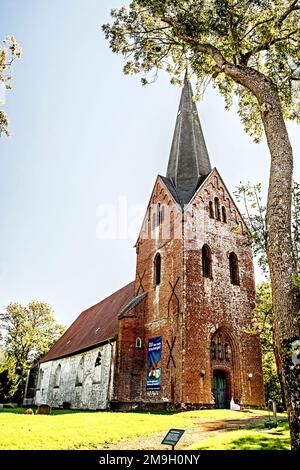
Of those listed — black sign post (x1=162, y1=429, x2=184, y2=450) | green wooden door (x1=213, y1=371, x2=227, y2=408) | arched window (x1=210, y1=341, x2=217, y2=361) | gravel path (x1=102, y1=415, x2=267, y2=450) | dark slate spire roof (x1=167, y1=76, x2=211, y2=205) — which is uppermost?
dark slate spire roof (x1=167, y1=76, x2=211, y2=205)

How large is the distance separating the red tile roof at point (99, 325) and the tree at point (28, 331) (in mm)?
11489

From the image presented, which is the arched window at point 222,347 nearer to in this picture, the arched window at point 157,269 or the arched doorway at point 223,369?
the arched doorway at point 223,369

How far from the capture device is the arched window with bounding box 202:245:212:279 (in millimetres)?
22188

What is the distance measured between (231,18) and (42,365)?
35.9 m

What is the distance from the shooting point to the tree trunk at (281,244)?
6359mm

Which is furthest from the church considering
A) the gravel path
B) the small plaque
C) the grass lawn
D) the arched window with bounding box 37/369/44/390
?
the small plaque

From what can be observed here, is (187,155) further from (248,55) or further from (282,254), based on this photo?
(282,254)

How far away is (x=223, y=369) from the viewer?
66.6 ft

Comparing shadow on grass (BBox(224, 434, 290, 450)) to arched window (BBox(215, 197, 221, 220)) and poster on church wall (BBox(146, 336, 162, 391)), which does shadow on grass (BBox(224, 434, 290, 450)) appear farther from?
arched window (BBox(215, 197, 221, 220))

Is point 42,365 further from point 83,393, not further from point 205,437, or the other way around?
point 205,437

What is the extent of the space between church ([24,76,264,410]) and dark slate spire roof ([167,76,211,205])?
0.08 metres

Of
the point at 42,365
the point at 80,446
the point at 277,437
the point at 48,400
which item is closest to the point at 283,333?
the point at 277,437

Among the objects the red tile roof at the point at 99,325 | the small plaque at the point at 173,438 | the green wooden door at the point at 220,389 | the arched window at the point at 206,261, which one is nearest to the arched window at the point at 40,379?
the red tile roof at the point at 99,325

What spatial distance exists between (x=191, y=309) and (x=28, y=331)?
3415cm
